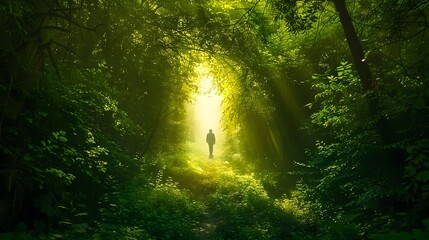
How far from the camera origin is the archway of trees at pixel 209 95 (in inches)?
204

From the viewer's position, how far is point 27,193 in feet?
17.2

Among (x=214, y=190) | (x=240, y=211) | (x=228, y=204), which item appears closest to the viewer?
(x=240, y=211)

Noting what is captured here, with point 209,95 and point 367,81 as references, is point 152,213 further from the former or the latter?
point 209,95

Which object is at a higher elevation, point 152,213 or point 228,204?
point 228,204

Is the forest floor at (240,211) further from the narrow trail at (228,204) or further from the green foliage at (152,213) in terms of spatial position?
the green foliage at (152,213)

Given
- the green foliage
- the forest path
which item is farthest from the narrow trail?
the green foliage

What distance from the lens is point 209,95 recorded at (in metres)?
14.7

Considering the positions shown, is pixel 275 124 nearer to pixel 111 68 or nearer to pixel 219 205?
pixel 219 205

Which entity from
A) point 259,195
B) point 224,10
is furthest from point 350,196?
point 224,10

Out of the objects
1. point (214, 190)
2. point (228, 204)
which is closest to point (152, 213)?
point (228, 204)

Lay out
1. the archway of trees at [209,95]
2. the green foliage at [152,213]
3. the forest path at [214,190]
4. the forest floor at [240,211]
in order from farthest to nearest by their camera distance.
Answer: the forest path at [214,190], the forest floor at [240,211], the green foliage at [152,213], the archway of trees at [209,95]

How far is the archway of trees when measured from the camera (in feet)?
17.0

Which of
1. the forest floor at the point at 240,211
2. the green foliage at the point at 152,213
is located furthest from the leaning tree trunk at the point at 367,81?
the green foliage at the point at 152,213

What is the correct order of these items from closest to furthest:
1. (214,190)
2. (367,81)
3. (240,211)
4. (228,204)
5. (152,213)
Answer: (367,81) → (152,213) → (240,211) → (228,204) → (214,190)
